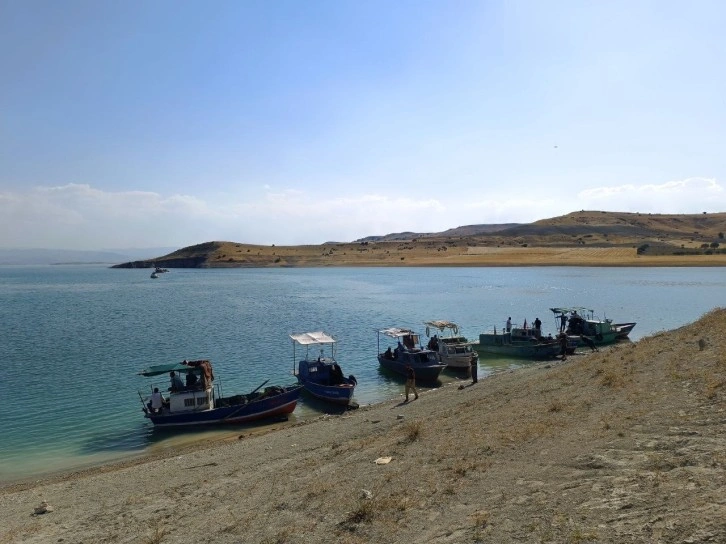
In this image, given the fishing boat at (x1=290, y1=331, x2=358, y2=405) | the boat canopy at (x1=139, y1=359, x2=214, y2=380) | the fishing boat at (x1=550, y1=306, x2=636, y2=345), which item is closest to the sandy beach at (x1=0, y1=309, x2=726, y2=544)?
the boat canopy at (x1=139, y1=359, x2=214, y2=380)

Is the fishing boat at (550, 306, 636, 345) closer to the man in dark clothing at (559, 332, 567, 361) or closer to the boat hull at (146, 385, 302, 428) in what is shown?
the man in dark clothing at (559, 332, 567, 361)

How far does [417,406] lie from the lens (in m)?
24.8

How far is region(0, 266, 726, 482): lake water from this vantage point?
81.5 feet

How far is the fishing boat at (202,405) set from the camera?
25.2m

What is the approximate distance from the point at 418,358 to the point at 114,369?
18.9 m

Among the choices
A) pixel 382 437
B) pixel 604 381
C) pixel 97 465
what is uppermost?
pixel 604 381

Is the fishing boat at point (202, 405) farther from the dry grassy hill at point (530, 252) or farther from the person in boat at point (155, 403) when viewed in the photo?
the dry grassy hill at point (530, 252)

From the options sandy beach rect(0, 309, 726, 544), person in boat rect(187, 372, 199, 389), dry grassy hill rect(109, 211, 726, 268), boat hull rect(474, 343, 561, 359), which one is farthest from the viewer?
dry grassy hill rect(109, 211, 726, 268)

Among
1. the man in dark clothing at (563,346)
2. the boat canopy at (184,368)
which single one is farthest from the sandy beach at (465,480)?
the man in dark clothing at (563,346)

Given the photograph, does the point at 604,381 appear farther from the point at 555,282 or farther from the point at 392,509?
the point at 555,282

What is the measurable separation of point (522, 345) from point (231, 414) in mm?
22270

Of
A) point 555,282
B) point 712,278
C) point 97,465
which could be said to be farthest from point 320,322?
point 712,278

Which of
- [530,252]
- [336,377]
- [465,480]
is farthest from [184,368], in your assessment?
[530,252]

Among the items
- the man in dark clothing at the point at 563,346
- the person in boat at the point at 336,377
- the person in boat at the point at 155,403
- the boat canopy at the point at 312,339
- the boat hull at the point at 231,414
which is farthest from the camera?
the man in dark clothing at the point at 563,346
